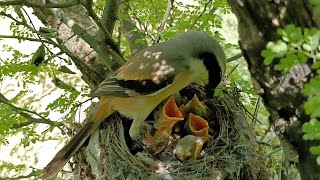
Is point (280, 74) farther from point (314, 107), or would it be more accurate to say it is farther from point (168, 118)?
point (168, 118)

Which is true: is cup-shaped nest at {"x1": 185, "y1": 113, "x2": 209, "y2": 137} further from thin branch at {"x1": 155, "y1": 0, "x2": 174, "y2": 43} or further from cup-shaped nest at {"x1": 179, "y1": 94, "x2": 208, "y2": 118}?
thin branch at {"x1": 155, "y1": 0, "x2": 174, "y2": 43}

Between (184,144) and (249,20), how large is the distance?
1759mm

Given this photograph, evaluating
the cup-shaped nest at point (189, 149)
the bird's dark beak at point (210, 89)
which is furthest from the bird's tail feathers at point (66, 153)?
the bird's dark beak at point (210, 89)

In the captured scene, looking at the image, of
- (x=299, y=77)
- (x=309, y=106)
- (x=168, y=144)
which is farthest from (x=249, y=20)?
(x=168, y=144)

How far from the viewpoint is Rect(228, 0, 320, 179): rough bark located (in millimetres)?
1774

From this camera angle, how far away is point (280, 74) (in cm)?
190

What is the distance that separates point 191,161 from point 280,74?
1.69m

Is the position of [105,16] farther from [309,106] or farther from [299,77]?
[309,106]

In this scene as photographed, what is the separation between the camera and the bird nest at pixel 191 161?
3426 millimetres

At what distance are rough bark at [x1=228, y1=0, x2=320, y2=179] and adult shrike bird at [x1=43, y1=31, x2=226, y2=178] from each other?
156 cm

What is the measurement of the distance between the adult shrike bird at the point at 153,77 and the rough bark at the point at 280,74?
61.6 inches

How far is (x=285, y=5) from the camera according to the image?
69.4 inches

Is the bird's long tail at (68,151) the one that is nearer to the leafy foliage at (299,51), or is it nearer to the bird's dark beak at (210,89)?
the bird's dark beak at (210,89)

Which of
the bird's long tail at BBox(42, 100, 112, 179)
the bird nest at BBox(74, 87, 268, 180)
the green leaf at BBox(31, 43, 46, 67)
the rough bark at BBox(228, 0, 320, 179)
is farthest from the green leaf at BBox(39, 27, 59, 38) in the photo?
the rough bark at BBox(228, 0, 320, 179)
